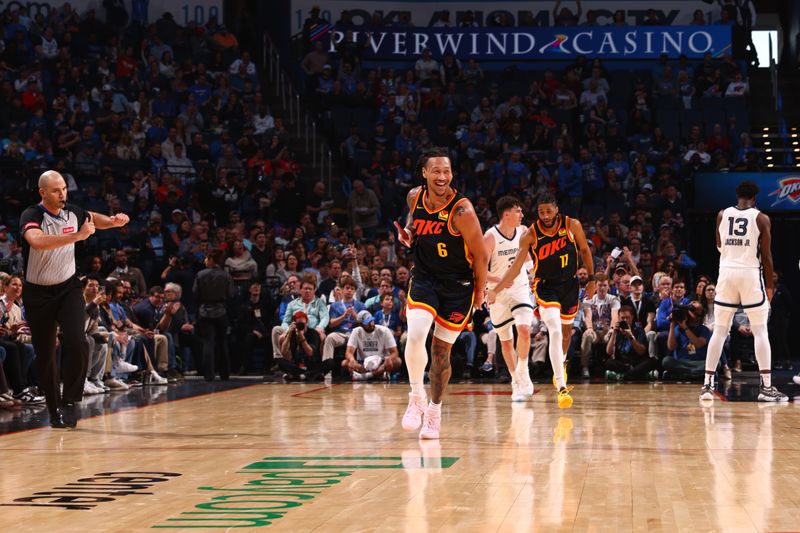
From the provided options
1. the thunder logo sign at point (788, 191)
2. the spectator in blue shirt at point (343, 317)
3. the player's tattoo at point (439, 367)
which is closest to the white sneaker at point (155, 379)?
the spectator in blue shirt at point (343, 317)

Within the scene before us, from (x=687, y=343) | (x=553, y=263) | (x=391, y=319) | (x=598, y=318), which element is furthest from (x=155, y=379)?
(x=687, y=343)

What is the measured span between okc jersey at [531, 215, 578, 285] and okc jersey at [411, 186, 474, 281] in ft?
10.8

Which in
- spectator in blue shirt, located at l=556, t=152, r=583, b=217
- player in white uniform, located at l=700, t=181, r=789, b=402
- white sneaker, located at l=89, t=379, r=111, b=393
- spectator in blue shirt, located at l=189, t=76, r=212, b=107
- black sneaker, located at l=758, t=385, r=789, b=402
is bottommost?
black sneaker, located at l=758, t=385, r=789, b=402

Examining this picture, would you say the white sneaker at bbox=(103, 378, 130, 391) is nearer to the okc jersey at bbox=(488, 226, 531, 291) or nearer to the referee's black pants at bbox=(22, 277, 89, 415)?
the referee's black pants at bbox=(22, 277, 89, 415)

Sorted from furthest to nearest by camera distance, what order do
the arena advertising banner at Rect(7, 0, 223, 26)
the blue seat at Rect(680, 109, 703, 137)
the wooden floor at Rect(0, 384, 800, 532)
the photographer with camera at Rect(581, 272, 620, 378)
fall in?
the arena advertising banner at Rect(7, 0, 223, 26)
the blue seat at Rect(680, 109, 703, 137)
the photographer with camera at Rect(581, 272, 620, 378)
the wooden floor at Rect(0, 384, 800, 532)

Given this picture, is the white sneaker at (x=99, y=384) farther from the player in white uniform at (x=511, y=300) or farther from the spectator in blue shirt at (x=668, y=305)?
the spectator in blue shirt at (x=668, y=305)

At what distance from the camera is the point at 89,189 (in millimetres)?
19281

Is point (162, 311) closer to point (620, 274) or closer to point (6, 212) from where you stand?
point (6, 212)

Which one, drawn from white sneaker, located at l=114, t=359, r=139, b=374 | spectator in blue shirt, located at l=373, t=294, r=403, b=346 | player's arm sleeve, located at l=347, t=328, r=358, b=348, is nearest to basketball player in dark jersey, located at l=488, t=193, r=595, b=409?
player's arm sleeve, located at l=347, t=328, r=358, b=348

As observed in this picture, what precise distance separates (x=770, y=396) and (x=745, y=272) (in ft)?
A: 4.18

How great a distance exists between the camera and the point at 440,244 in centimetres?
797

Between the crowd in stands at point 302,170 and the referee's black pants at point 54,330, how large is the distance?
155 inches

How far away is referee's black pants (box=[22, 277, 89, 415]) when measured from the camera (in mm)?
9117

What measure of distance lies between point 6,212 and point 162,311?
14.8 feet
